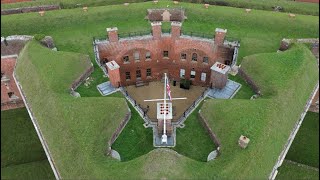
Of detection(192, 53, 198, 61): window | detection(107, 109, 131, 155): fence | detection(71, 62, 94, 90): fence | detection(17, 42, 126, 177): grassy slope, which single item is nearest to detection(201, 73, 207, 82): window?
detection(192, 53, 198, 61): window

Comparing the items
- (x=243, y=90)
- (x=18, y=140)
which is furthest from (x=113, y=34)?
(x=18, y=140)

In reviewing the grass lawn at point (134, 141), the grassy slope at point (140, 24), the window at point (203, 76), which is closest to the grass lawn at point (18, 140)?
the grassy slope at point (140, 24)

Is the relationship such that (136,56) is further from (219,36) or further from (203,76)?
(219,36)

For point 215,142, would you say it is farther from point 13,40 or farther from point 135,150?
point 13,40

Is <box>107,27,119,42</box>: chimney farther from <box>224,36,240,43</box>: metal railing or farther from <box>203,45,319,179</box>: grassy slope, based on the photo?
<box>203,45,319,179</box>: grassy slope

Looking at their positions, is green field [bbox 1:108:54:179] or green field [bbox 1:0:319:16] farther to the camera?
green field [bbox 1:0:319:16]

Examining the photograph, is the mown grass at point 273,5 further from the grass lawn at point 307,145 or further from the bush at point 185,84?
the grass lawn at point 307,145

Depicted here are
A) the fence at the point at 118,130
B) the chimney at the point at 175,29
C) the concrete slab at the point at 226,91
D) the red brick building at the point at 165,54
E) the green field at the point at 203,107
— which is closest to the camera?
the green field at the point at 203,107
